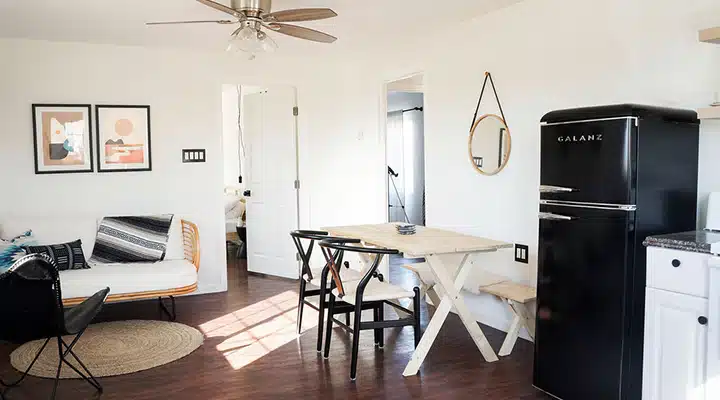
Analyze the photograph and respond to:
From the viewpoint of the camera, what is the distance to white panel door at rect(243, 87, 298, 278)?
601 cm

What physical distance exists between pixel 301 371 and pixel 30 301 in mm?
1496

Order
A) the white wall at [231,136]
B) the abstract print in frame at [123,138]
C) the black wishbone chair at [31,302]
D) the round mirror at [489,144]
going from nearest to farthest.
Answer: the black wishbone chair at [31,302]
the round mirror at [489,144]
the abstract print in frame at [123,138]
the white wall at [231,136]

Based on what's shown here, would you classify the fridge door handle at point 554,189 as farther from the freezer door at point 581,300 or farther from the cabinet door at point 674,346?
the cabinet door at point 674,346

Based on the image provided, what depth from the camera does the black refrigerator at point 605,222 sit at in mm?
2535

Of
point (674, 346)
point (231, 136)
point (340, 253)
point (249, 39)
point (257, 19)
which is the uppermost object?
point (257, 19)

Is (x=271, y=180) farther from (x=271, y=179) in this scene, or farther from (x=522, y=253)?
(x=522, y=253)

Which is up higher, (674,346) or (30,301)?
(30,301)

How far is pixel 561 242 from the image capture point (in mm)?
2816

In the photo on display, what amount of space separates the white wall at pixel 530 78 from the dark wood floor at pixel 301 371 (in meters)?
0.72

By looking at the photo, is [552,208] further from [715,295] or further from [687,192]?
[715,295]

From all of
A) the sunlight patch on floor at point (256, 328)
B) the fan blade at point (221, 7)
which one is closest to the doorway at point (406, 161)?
the sunlight patch on floor at point (256, 328)

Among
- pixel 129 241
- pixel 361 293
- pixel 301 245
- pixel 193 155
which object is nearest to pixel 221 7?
pixel 301 245

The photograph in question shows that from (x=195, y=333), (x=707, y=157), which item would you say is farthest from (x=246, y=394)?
(x=707, y=157)

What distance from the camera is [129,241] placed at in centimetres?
478
